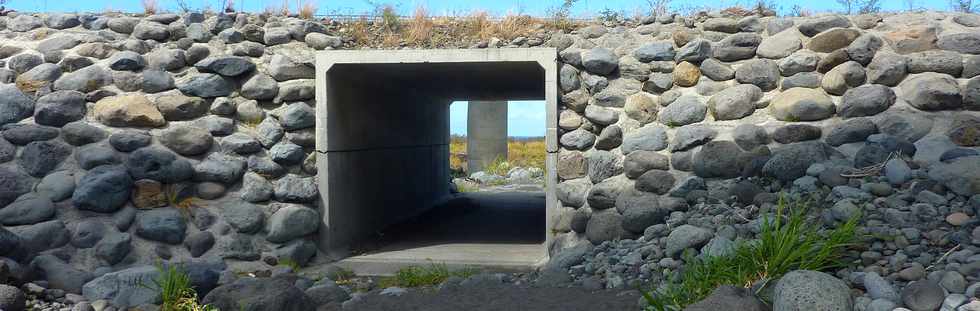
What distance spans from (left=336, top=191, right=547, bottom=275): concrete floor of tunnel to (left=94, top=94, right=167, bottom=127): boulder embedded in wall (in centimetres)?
234

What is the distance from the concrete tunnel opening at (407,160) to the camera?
7570mm

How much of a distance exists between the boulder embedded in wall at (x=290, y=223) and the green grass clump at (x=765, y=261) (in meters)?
3.78

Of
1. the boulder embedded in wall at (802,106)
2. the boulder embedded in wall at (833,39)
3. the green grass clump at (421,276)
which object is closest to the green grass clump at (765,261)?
the boulder embedded in wall at (802,106)

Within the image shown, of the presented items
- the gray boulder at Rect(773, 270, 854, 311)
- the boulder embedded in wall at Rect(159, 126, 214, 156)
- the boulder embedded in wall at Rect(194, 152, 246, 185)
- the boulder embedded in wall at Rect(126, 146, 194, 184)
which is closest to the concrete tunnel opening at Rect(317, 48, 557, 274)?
the boulder embedded in wall at Rect(194, 152, 246, 185)

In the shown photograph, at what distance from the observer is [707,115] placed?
7.17 m

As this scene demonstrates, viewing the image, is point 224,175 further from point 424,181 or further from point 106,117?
point 424,181

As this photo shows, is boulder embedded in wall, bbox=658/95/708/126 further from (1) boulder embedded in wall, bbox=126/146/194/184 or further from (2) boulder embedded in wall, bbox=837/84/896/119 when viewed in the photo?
(1) boulder embedded in wall, bbox=126/146/194/184

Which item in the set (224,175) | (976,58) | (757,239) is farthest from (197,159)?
(976,58)

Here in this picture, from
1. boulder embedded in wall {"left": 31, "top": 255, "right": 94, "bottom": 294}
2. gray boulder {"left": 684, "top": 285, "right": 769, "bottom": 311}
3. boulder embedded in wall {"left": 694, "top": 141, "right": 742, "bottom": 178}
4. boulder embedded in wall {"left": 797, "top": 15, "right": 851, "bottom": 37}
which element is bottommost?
boulder embedded in wall {"left": 31, "top": 255, "right": 94, "bottom": 294}

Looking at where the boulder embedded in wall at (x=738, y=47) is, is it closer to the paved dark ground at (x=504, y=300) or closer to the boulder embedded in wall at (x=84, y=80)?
the paved dark ground at (x=504, y=300)

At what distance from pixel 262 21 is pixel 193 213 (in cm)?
238

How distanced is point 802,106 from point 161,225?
19.5ft

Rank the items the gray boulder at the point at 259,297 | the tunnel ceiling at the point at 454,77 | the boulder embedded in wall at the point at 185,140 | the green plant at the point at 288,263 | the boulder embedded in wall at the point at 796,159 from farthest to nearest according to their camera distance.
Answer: the tunnel ceiling at the point at 454,77 → the boulder embedded in wall at the point at 185,140 → the green plant at the point at 288,263 → the boulder embedded in wall at the point at 796,159 → the gray boulder at the point at 259,297

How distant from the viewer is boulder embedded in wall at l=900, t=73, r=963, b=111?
20.8ft
